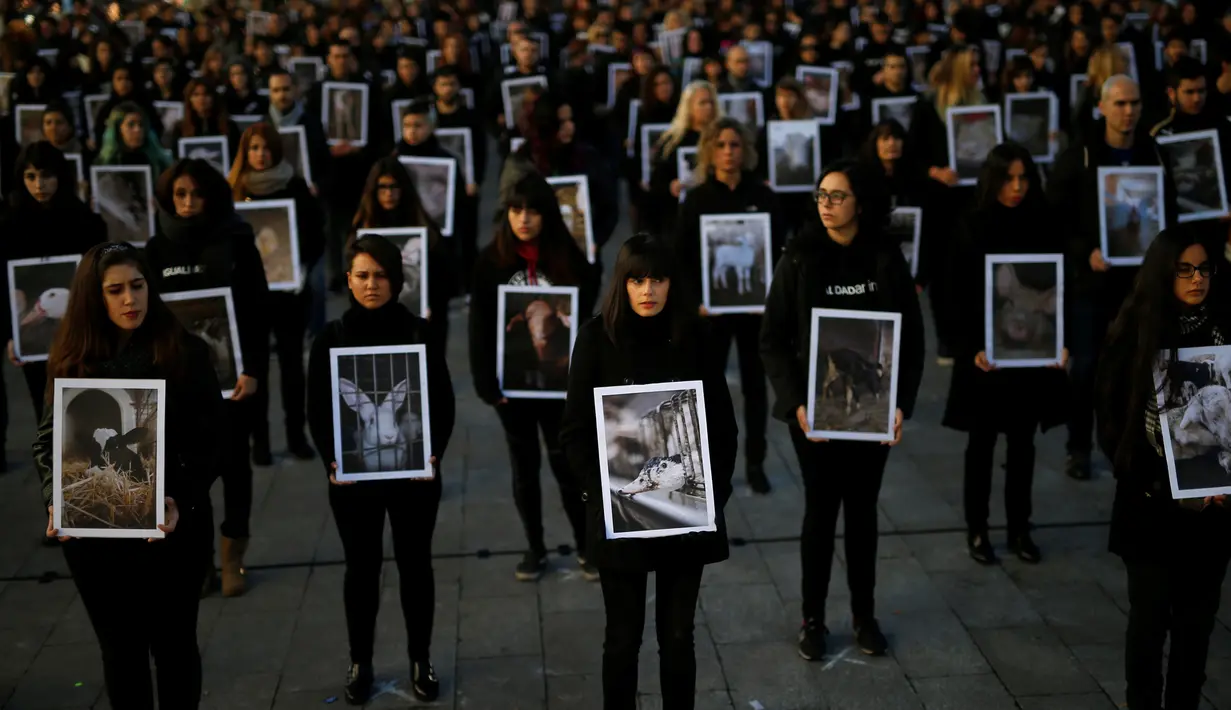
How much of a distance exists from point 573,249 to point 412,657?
205cm

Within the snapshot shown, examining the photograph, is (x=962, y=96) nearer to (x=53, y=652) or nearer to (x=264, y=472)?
(x=264, y=472)

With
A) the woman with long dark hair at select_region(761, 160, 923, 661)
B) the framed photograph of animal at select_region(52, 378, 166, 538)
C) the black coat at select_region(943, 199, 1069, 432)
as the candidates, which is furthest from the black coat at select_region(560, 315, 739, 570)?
the black coat at select_region(943, 199, 1069, 432)

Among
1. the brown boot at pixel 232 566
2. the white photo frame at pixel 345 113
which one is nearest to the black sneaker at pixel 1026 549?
the brown boot at pixel 232 566

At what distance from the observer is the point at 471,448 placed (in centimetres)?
855

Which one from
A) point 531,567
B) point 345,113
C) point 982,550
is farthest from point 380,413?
point 345,113

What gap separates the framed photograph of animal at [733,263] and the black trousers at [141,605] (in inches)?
144

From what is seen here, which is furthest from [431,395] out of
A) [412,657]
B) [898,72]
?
[898,72]

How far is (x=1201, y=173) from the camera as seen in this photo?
8.19m

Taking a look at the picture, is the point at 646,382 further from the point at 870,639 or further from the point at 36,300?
the point at 36,300

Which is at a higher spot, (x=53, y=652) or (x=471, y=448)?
(x=471, y=448)

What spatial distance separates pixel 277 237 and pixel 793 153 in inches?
158

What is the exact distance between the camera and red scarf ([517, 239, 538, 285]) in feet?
20.5

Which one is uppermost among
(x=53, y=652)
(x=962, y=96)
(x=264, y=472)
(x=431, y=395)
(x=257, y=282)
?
(x=962, y=96)

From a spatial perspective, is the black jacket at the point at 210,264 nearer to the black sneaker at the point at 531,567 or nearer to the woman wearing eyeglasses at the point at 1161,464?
the black sneaker at the point at 531,567
